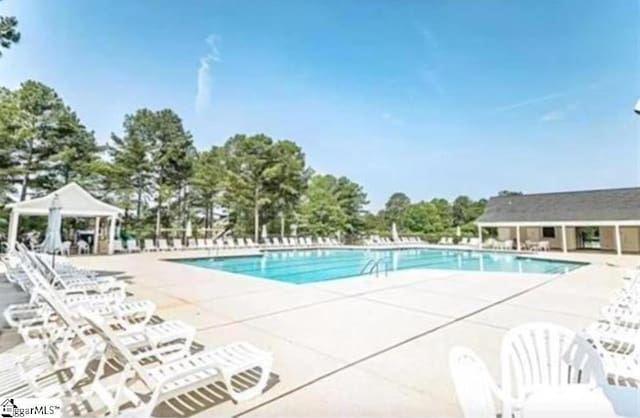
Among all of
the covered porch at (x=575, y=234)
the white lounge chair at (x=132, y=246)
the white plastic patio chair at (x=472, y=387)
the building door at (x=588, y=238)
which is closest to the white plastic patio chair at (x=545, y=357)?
the white plastic patio chair at (x=472, y=387)

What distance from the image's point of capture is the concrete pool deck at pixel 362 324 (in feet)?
9.48

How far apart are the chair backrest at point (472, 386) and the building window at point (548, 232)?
88.6ft

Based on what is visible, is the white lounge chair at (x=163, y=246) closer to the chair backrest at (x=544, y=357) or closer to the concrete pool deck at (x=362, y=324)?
the concrete pool deck at (x=362, y=324)

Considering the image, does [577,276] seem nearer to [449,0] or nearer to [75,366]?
[449,0]

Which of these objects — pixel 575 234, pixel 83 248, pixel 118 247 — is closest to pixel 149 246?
pixel 118 247

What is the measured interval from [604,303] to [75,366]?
310 inches

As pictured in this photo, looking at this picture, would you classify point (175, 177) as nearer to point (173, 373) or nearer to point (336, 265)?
point (336, 265)

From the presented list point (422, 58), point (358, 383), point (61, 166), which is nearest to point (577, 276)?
point (422, 58)

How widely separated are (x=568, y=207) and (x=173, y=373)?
26.1 meters

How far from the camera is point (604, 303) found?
6.62m

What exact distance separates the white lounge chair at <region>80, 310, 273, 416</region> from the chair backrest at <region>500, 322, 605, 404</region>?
183 cm

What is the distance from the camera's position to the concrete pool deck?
289 cm

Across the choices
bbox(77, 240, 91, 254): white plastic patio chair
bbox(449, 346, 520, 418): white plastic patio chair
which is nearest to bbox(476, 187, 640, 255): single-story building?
bbox(449, 346, 520, 418): white plastic patio chair

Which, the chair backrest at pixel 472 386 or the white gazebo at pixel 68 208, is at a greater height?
the white gazebo at pixel 68 208
